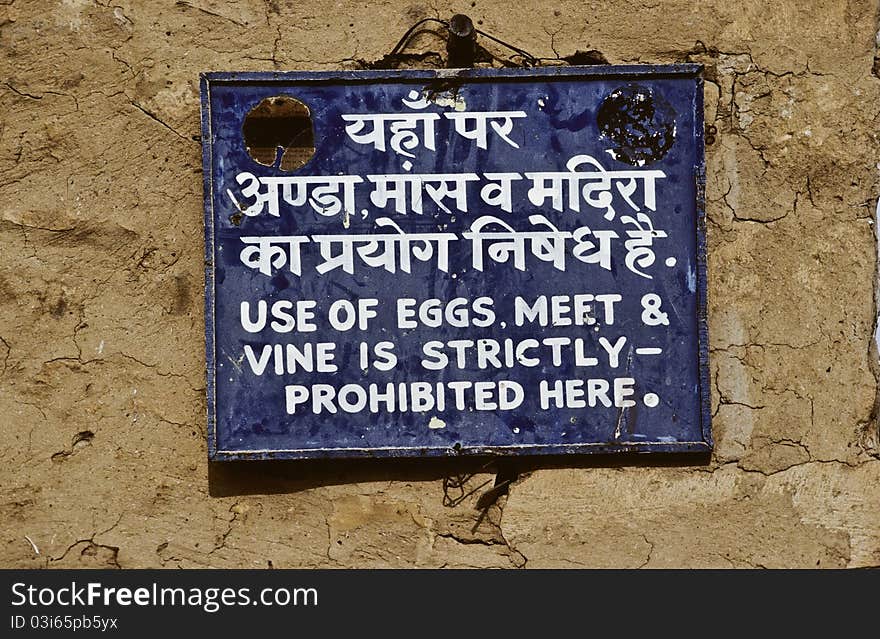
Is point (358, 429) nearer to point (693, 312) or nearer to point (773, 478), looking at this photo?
point (693, 312)

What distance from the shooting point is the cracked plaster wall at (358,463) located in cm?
309

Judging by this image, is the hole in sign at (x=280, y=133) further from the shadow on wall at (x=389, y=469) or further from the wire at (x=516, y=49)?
the shadow on wall at (x=389, y=469)

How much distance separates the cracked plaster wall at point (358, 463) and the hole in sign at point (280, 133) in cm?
19

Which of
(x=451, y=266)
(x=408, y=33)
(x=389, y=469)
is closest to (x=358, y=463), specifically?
(x=389, y=469)

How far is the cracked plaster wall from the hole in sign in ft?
0.62

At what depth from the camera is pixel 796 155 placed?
3152 millimetres

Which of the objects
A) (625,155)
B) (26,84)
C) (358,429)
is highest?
(26,84)

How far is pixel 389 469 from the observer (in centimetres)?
310

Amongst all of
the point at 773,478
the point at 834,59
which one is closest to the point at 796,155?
the point at 834,59

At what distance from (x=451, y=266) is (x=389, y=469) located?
73 cm

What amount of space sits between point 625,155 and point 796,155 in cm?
62

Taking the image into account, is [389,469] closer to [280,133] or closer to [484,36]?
[280,133]

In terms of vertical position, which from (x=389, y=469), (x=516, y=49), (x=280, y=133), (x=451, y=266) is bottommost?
(x=389, y=469)

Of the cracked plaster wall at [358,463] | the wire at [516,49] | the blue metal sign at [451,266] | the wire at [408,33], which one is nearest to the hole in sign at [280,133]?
the blue metal sign at [451,266]
